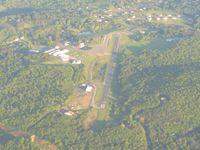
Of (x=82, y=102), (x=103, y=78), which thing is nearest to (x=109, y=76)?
(x=103, y=78)

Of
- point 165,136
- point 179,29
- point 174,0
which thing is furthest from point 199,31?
point 165,136

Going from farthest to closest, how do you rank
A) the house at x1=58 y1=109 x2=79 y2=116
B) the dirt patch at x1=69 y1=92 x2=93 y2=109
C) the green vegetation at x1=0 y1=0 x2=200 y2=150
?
1. the dirt patch at x1=69 y1=92 x2=93 y2=109
2. the house at x1=58 y1=109 x2=79 y2=116
3. the green vegetation at x1=0 y1=0 x2=200 y2=150

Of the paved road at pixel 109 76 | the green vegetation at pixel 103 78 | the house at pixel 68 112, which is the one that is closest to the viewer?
the green vegetation at pixel 103 78

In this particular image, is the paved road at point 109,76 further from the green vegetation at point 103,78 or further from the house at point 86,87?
the house at point 86,87

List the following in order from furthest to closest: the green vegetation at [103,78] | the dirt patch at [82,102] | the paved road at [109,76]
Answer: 1. the paved road at [109,76]
2. the dirt patch at [82,102]
3. the green vegetation at [103,78]

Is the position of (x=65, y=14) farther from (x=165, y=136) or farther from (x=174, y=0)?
(x=165, y=136)

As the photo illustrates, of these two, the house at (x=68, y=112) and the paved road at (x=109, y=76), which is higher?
the paved road at (x=109, y=76)

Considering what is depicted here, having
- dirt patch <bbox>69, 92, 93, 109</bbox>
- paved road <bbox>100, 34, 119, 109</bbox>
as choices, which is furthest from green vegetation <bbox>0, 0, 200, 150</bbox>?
paved road <bbox>100, 34, 119, 109</bbox>

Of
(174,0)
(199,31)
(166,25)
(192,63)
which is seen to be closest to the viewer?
(192,63)

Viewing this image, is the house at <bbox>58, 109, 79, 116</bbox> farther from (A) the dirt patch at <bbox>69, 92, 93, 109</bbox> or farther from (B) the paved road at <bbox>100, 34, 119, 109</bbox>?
(B) the paved road at <bbox>100, 34, 119, 109</bbox>

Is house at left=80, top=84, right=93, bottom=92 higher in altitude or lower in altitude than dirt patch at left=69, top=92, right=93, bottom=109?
higher

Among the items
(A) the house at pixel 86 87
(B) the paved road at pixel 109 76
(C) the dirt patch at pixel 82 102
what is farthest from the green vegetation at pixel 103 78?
(A) the house at pixel 86 87
